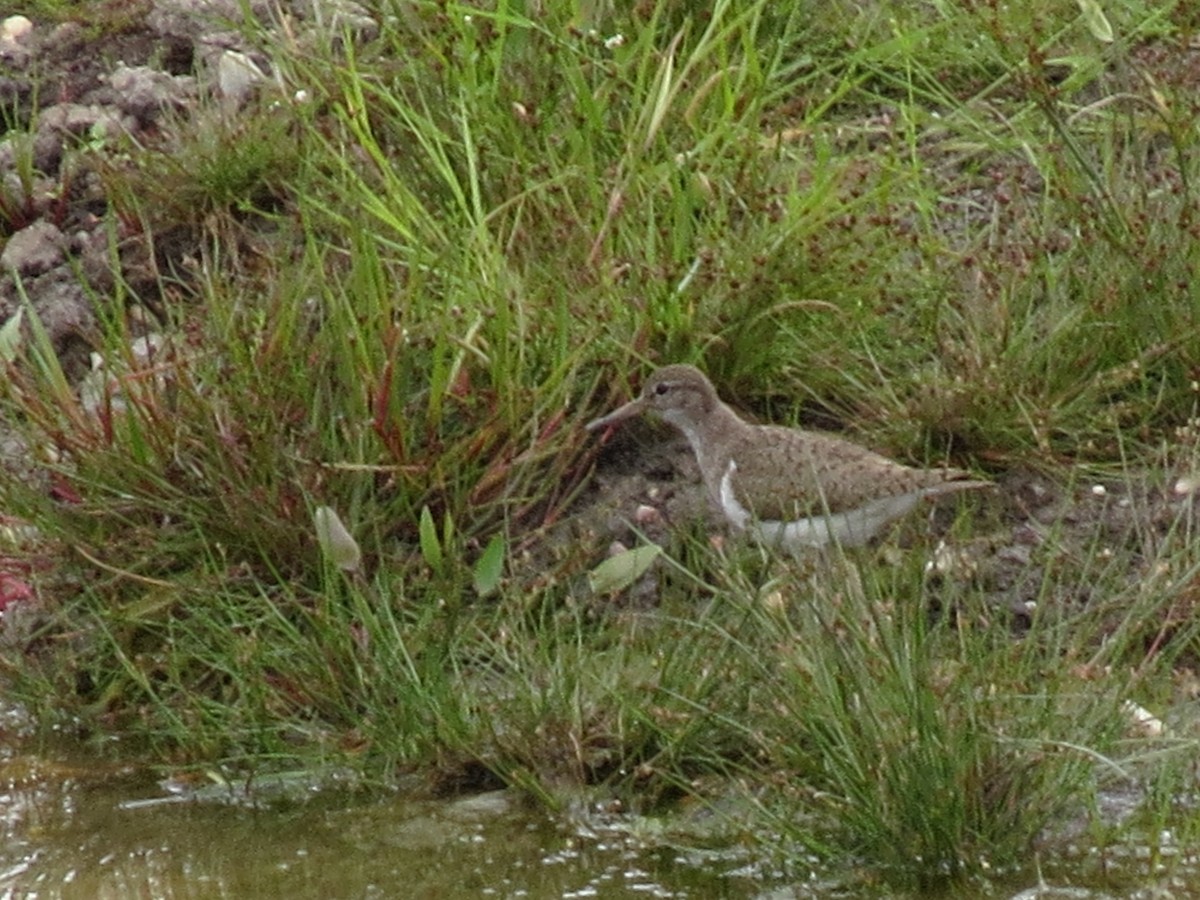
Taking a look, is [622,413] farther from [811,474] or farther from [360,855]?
[360,855]

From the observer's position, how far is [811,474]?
246 inches

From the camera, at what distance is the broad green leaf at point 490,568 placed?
6.07 metres

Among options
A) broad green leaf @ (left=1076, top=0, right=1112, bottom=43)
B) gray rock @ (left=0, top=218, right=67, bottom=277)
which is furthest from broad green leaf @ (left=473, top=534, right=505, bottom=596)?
gray rock @ (left=0, top=218, right=67, bottom=277)

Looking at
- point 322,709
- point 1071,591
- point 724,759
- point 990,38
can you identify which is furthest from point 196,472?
point 990,38

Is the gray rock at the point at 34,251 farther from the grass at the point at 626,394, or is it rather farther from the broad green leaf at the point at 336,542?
the broad green leaf at the point at 336,542

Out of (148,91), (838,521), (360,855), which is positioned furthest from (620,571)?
(148,91)

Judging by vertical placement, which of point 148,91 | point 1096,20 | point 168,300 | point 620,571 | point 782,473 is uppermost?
point 1096,20

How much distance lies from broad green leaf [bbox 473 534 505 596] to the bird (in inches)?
26.0

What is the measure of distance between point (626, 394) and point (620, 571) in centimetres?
85

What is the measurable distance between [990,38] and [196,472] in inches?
128

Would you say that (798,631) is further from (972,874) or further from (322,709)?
(322,709)

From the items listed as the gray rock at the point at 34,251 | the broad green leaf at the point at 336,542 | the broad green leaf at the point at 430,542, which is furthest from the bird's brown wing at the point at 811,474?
the gray rock at the point at 34,251

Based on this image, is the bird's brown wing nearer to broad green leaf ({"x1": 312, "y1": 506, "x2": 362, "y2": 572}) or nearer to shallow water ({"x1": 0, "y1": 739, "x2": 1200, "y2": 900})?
broad green leaf ({"x1": 312, "y1": 506, "x2": 362, "y2": 572})

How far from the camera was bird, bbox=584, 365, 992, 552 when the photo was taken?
20.7 feet
